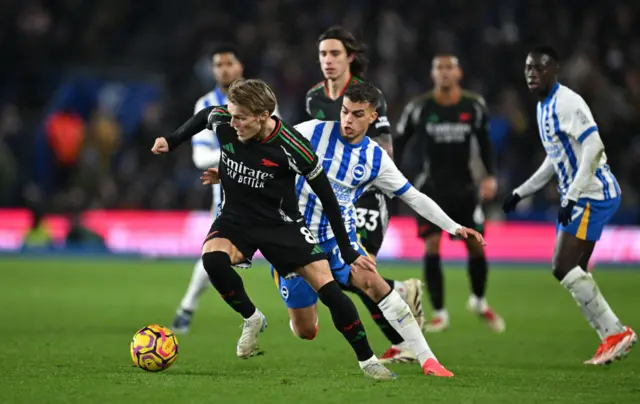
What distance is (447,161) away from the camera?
10719mm

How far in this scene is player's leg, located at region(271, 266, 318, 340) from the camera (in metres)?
7.39

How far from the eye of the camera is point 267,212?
6.74m

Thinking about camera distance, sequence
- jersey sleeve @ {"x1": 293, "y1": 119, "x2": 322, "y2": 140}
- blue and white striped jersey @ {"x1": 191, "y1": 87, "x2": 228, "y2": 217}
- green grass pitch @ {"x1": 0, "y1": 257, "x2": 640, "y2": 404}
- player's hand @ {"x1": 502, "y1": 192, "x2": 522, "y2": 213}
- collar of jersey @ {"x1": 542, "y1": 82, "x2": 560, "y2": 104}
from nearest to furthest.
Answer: green grass pitch @ {"x1": 0, "y1": 257, "x2": 640, "y2": 404}, jersey sleeve @ {"x1": 293, "y1": 119, "x2": 322, "y2": 140}, collar of jersey @ {"x1": 542, "y1": 82, "x2": 560, "y2": 104}, player's hand @ {"x1": 502, "y1": 192, "x2": 522, "y2": 213}, blue and white striped jersey @ {"x1": 191, "y1": 87, "x2": 228, "y2": 217}

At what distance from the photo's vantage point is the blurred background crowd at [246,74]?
62.4ft

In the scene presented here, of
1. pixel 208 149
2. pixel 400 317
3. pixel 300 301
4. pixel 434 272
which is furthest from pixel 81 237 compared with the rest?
pixel 400 317

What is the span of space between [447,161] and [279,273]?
4268mm

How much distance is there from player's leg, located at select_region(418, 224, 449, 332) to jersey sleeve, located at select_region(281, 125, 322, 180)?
13.7 ft

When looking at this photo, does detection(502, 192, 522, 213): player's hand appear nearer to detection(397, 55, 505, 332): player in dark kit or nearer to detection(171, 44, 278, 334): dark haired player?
detection(397, 55, 505, 332): player in dark kit

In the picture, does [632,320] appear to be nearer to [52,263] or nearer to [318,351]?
[318,351]

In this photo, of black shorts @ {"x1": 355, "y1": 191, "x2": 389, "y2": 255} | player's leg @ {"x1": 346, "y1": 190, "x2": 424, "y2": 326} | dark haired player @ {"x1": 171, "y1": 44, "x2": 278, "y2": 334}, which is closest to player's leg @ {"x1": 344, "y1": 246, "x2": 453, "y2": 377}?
player's leg @ {"x1": 346, "y1": 190, "x2": 424, "y2": 326}

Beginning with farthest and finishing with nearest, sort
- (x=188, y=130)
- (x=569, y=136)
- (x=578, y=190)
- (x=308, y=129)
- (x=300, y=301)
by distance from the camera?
(x=569, y=136), (x=578, y=190), (x=300, y=301), (x=308, y=129), (x=188, y=130)

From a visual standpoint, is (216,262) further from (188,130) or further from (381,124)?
(381,124)

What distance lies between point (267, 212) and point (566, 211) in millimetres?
2452

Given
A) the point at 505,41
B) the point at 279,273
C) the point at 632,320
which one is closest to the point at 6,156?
the point at 505,41
